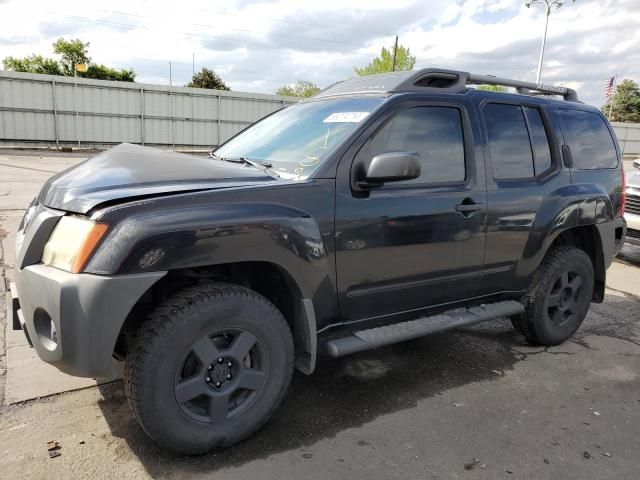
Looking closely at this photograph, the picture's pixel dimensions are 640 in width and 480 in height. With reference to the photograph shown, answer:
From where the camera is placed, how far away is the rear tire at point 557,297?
3.98 meters

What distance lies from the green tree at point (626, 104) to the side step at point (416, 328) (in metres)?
75.9

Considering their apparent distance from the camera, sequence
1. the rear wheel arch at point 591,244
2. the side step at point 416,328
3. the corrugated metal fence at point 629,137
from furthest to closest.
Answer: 1. the corrugated metal fence at point 629,137
2. the rear wheel arch at point 591,244
3. the side step at point 416,328

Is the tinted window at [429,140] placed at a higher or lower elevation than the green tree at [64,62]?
lower

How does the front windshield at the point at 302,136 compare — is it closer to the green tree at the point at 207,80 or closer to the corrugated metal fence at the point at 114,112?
the corrugated metal fence at the point at 114,112

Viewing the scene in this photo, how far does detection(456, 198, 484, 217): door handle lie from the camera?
326cm

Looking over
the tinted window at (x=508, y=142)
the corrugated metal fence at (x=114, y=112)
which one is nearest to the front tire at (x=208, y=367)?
the tinted window at (x=508, y=142)

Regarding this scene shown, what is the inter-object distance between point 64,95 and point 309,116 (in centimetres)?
2060

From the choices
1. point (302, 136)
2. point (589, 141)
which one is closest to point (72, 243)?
point (302, 136)

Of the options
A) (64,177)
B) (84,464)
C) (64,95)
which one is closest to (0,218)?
(64,177)

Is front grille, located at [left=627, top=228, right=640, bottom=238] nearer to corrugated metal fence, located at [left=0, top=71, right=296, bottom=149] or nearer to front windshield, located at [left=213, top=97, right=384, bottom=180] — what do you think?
front windshield, located at [left=213, top=97, right=384, bottom=180]

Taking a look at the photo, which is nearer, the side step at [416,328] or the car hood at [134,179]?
the car hood at [134,179]

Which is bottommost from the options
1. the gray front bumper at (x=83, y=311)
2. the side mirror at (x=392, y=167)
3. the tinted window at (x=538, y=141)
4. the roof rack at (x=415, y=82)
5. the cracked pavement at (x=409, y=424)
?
the cracked pavement at (x=409, y=424)

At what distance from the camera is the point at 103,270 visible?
216 cm

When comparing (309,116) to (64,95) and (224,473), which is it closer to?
(224,473)
